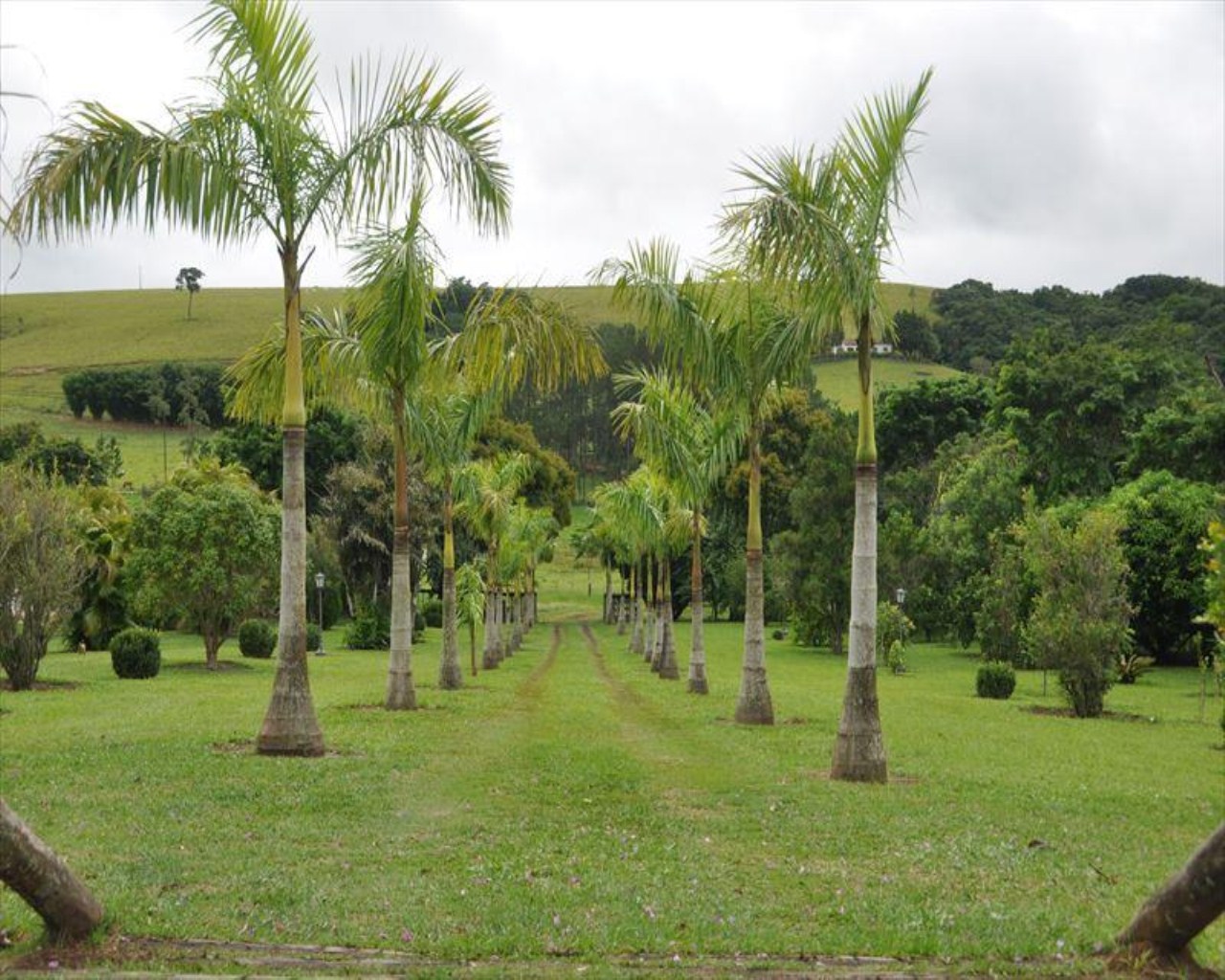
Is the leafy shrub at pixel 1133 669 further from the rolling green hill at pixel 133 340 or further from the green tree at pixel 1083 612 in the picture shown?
the rolling green hill at pixel 133 340

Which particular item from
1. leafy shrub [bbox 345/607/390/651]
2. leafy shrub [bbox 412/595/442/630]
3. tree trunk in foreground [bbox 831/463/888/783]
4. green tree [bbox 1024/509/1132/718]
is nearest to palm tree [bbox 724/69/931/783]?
tree trunk in foreground [bbox 831/463/888/783]

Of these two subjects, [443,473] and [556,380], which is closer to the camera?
[556,380]

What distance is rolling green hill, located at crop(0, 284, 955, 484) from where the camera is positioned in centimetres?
10544

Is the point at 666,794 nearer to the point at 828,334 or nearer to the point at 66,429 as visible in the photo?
the point at 828,334

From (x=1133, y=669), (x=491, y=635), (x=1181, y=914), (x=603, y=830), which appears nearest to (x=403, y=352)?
(x=603, y=830)

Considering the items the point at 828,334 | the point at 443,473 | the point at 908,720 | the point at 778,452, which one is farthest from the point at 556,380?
the point at 778,452

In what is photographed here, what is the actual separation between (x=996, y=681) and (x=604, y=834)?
73.3 feet

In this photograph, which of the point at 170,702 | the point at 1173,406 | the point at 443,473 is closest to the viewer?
the point at 170,702

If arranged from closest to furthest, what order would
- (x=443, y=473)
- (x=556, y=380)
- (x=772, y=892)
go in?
(x=772, y=892) < (x=556, y=380) < (x=443, y=473)

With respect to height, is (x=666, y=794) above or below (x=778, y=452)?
below

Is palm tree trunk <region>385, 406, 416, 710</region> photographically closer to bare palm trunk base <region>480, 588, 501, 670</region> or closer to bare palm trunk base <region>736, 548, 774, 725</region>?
bare palm trunk base <region>736, 548, 774, 725</region>

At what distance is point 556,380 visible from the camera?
17641 millimetres

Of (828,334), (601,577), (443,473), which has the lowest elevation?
(601,577)

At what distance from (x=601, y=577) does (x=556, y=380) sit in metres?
92.5
